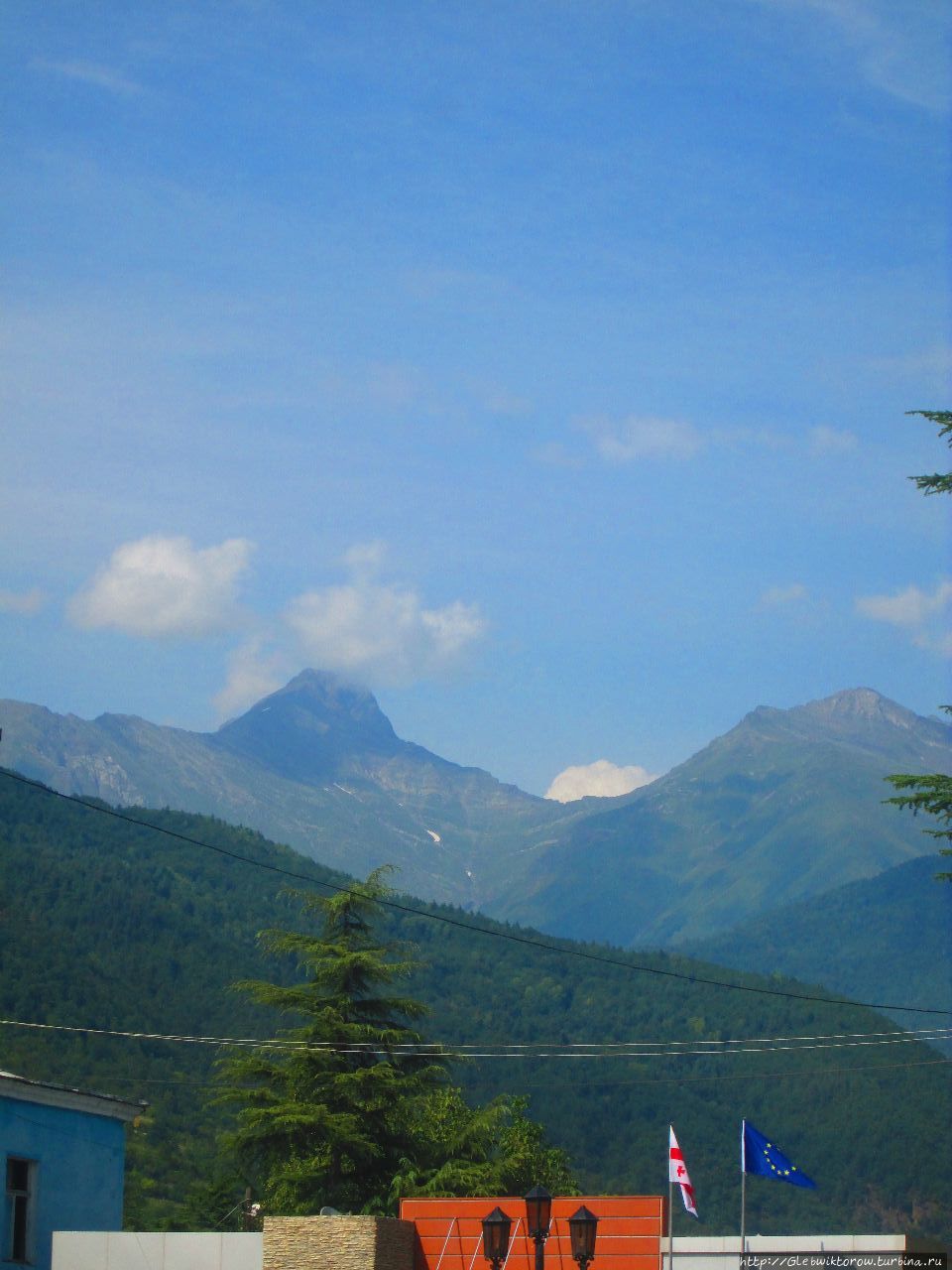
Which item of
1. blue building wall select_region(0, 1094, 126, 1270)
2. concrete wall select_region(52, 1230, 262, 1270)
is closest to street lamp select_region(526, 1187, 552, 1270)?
concrete wall select_region(52, 1230, 262, 1270)

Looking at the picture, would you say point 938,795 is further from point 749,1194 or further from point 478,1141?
point 749,1194

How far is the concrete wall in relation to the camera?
103ft

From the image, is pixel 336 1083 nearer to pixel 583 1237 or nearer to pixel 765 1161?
pixel 765 1161

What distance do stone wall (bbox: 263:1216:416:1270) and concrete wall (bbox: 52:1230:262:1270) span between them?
1.43m

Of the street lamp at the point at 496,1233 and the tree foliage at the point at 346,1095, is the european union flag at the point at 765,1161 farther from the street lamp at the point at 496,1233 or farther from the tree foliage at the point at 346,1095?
the street lamp at the point at 496,1233

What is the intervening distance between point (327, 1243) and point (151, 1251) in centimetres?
405

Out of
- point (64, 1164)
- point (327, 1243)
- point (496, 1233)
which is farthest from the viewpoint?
point (64, 1164)

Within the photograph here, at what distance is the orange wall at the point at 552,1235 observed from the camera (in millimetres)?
31266

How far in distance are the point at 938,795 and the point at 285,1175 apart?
21193 millimetres

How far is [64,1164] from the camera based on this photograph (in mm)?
34875

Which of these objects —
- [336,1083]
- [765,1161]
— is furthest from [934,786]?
[336,1083]

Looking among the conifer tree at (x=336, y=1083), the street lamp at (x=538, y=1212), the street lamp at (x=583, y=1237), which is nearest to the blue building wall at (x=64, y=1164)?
the conifer tree at (x=336, y=1083)

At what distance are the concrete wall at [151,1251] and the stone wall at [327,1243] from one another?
143 cm

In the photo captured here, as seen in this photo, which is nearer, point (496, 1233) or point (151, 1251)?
point (496, 1233)
